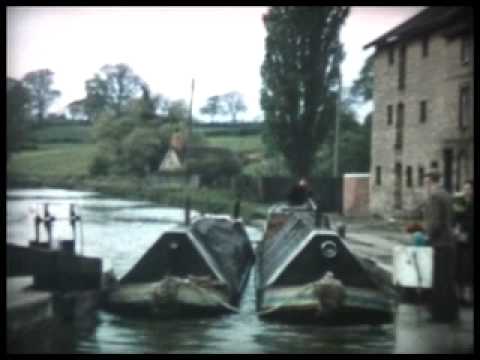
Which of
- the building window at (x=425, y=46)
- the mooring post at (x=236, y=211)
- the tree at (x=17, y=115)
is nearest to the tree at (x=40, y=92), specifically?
the tree at (x=17, y=115)

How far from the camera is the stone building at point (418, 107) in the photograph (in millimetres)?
11383

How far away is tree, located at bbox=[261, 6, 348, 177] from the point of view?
1184cm

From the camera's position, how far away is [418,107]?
12062mm

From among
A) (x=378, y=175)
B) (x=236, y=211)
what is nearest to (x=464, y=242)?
(x=378, y=175)

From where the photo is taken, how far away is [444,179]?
11219 mm

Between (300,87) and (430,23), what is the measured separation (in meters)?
2.03

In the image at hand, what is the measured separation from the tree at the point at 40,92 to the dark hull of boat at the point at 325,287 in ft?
12.0

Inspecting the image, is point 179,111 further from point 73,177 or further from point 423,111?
point 423,111

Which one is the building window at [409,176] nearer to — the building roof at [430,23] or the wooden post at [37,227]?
the building roof at [430,23]

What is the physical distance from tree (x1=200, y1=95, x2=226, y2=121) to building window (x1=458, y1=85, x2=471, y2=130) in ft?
10.5
